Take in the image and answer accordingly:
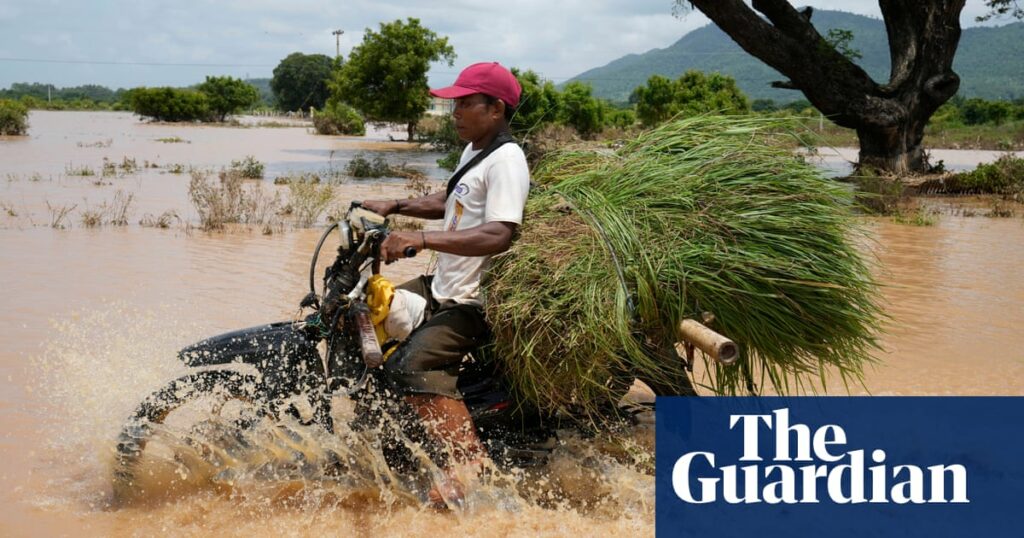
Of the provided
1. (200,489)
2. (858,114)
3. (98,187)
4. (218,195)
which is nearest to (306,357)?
(200,489)

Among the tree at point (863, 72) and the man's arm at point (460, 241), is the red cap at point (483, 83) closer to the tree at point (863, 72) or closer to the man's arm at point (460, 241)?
the man's arm at point (460, 241)

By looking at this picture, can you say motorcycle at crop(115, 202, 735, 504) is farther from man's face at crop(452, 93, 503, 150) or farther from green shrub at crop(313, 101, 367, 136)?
green shrub at crop(313, 101, 367, 136)

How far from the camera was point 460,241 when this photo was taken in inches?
126

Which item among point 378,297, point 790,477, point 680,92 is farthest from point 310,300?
point 680,92

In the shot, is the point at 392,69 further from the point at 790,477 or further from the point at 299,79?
the point at 299,79

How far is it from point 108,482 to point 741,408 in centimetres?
267

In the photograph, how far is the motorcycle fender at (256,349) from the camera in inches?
132

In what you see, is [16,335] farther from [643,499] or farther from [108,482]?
[643,499]

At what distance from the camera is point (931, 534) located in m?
3.75

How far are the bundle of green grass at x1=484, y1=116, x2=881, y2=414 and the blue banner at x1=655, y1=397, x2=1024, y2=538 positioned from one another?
44cm

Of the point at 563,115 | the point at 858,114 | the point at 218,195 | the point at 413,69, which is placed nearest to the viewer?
the point at 218,195

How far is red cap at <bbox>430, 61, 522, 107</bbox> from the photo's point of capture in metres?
3.34

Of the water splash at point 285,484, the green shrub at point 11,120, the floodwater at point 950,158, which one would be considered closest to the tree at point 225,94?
the green shrub at point 11,120

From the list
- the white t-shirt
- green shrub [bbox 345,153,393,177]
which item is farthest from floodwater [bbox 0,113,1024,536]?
green shrub [bbox 345,153,393,177]
